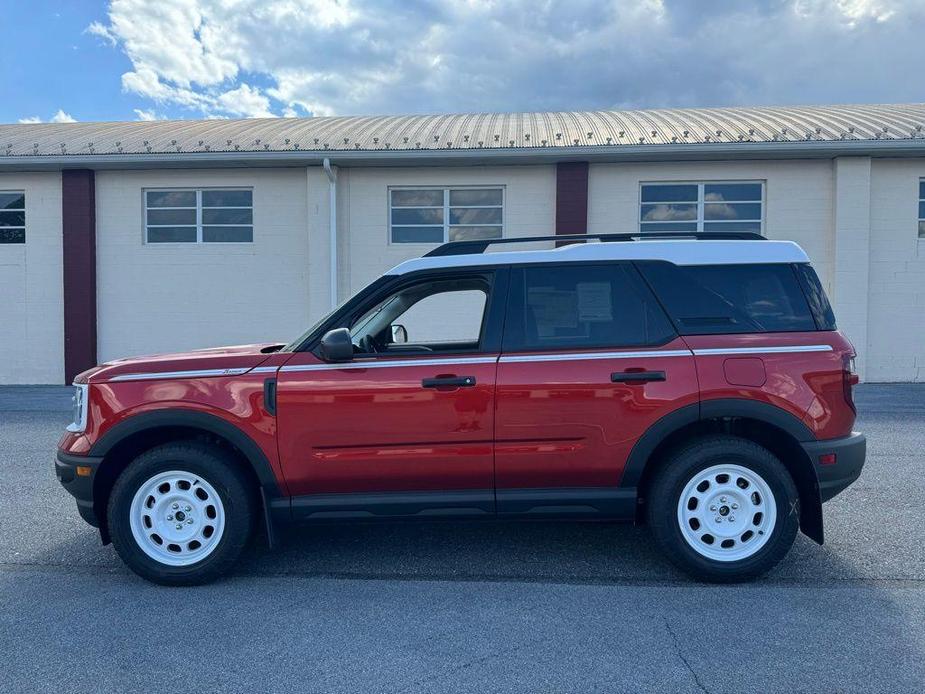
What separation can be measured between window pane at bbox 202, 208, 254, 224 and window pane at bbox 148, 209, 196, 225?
0.88 feet

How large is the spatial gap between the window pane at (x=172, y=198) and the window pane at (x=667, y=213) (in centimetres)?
884

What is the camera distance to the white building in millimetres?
12898

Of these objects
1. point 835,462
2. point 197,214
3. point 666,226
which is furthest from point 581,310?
point 197,214

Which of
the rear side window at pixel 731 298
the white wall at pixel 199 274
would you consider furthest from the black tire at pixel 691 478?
the white wall at pixel 199 274

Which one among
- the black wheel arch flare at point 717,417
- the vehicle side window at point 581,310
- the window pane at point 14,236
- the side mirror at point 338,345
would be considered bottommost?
the black wheel arch flare at point 717,417

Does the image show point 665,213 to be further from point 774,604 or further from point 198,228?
point 774,604

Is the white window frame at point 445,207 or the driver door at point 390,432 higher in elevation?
the white window frame at point 445,207

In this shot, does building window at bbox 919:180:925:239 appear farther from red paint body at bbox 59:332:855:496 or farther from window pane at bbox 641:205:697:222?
red paint body at bbox 59:332:855:496

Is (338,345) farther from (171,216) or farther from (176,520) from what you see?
(171,216)

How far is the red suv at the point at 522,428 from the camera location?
4.08 metres

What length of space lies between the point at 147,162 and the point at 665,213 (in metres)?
9.93

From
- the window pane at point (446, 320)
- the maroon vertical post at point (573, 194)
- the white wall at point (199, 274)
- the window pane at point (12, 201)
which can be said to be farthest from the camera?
the window pane at point (12, 201)

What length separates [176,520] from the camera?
4.19 m

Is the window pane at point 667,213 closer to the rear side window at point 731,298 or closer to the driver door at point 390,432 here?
the rear side window at point 731,298
